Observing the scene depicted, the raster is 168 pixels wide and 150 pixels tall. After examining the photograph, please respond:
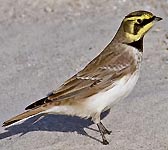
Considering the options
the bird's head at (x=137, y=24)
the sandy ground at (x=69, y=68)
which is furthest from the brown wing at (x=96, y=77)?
the sandy ground at (x=69, y=68)

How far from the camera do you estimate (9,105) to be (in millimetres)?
7664

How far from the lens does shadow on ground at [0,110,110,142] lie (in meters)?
6.99

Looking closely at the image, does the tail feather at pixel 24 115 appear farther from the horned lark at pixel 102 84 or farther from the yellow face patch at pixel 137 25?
the yellow face patch at pixel 137 25

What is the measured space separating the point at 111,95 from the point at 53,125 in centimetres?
96

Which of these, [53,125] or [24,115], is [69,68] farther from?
[24,115]

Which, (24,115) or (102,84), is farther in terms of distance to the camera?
(102,84)

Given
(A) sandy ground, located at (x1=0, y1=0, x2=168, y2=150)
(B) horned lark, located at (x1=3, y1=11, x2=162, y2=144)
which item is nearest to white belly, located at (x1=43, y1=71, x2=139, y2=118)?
(B) horned lark, located at (x1=3, y1=11, x2=162, y2=144)

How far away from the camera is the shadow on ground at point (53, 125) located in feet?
22.9

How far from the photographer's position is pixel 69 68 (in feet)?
28.2

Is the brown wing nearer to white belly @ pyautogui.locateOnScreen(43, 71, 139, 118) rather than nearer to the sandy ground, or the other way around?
white belly @ pyautogui.locateOnScreen(43, 71, 139, 118)

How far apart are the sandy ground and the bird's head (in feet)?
2.95

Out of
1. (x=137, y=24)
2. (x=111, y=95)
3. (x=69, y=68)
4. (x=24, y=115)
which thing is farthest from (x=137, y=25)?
(x=69, y=68)

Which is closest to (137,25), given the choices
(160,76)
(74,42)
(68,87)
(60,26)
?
(68,87)

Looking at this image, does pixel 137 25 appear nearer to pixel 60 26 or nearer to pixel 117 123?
pixel 117 123
